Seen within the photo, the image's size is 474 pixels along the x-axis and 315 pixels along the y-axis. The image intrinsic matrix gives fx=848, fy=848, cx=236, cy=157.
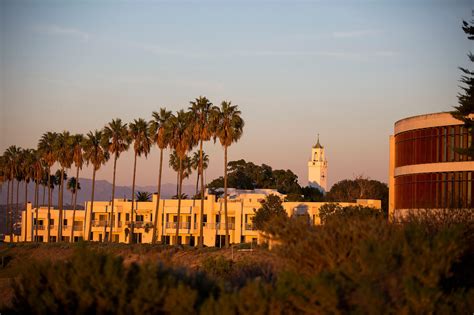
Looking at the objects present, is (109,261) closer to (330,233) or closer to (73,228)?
(330,233)

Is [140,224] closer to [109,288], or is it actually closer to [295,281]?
[109,288]

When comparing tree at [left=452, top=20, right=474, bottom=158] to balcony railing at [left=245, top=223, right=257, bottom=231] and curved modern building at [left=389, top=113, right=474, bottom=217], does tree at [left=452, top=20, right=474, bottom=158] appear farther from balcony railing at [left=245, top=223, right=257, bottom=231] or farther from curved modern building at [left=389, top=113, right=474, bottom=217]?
balcony railing at [left=245, top=223, right=257, bottom=231]

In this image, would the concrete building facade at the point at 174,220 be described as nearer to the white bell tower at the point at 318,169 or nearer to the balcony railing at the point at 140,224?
the balcony railing at the point at 140,224

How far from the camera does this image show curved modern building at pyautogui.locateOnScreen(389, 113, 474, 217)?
187 feet

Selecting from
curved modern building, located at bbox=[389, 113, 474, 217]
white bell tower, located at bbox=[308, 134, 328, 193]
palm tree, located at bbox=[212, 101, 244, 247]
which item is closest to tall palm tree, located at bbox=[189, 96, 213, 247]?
palm tree, located at bbox=[212, 101, 244, 247]

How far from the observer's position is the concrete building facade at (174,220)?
86.0 m

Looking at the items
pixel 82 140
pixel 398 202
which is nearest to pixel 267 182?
pixel 82 140

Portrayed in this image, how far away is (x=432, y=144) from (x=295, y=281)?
1540 inches

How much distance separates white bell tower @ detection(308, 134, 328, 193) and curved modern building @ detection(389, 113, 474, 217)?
391 feet

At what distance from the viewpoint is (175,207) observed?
90750mm

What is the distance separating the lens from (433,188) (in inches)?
2320

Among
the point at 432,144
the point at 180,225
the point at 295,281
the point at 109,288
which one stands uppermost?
the point at 432,144

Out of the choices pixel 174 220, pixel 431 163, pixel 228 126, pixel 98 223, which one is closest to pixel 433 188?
pixel 431 163

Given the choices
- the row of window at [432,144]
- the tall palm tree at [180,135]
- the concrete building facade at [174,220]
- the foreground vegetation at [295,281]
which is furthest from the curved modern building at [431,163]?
the foreground vegetation at [295,281]
